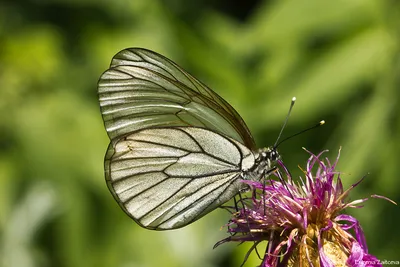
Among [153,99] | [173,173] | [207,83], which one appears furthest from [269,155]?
[207,83]

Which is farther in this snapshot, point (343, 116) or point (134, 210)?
point (343, 116)

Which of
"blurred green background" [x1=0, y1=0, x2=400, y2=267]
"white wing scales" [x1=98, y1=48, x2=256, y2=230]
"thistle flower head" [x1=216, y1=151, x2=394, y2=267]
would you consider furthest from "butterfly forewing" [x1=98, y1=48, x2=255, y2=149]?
"blurred green background" [x1=0, y1=0, x2=400, y2=267]

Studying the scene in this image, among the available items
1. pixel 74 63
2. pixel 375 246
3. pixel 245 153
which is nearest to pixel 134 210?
pixel 245 153

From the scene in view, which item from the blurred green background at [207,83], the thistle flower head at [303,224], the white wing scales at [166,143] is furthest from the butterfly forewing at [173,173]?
the blurred green background at [207,83]

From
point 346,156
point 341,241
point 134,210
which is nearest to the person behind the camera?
point 341,241

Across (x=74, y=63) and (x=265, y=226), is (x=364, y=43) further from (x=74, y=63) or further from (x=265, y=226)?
(x=74, y=63)

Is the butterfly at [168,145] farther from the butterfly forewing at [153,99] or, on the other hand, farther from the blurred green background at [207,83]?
the blurred green background at [207,83]

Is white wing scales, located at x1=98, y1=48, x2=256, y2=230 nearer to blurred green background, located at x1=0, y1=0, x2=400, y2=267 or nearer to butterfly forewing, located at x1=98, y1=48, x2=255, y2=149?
butterfly forewing, located at x1=98, y1=48, x2=255, y2=149
